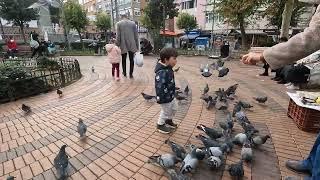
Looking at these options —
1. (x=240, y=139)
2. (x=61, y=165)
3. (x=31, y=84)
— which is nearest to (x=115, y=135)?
(x=61, y=165)

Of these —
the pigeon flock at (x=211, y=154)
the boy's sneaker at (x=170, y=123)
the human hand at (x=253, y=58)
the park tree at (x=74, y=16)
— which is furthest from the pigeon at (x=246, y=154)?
the park tree at (x=74, y=16)

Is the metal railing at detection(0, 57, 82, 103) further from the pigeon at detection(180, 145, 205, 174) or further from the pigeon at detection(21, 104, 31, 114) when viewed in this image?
the pigeon at detection(180, 145, 205, 174)

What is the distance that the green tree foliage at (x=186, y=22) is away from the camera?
40.1 meters

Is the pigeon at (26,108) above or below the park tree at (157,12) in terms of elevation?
below

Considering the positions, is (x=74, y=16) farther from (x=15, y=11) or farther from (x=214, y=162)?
(x=214, y=162)

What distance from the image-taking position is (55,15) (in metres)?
45.4

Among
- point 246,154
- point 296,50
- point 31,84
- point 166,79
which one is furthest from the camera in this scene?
point 31,84

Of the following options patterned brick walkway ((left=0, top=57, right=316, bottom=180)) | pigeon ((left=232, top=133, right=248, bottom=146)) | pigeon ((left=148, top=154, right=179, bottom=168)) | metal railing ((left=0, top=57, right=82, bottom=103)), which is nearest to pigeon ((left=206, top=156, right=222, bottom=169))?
patterned brick walkway ((left=0, top=57, right=316, bottom=180))

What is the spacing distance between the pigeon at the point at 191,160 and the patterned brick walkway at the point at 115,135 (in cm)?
19

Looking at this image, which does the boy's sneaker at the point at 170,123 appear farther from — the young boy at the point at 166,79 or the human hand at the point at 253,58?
the human hand at the point at 253,58

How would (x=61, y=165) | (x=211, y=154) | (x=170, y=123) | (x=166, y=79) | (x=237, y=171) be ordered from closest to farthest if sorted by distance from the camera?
(x=237, y=171)
(x=61, y=165)
(x=211, y=154)
(x=166, y=79)
(x=170, y=123)

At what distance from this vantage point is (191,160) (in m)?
2.97

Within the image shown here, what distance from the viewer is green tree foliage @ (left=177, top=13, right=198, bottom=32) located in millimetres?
40125

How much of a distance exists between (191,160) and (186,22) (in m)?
39.1
